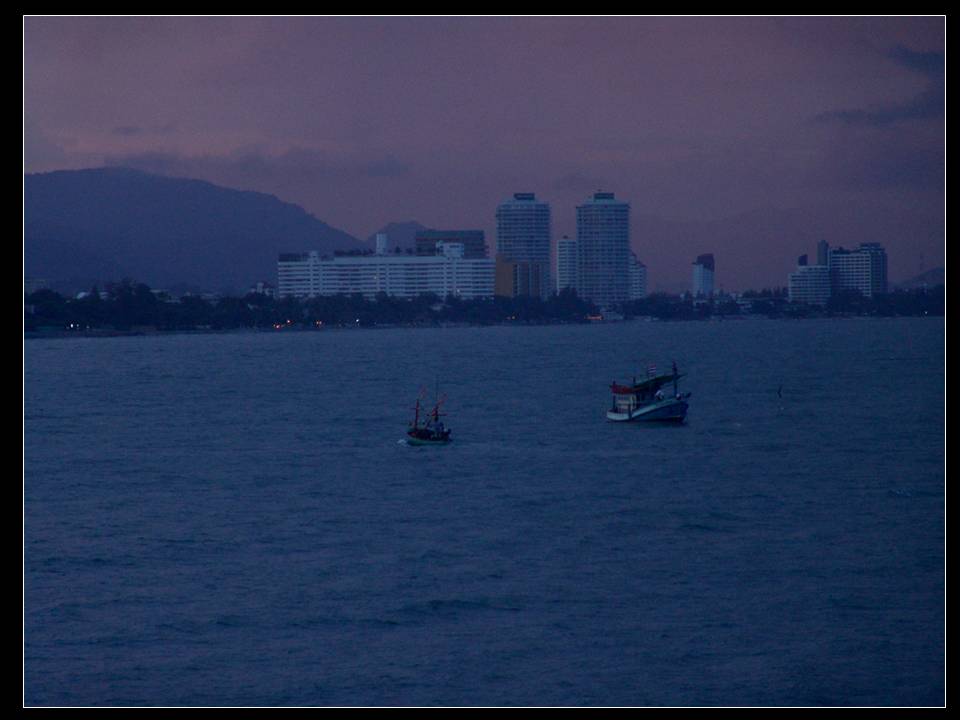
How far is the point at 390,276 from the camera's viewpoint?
11256 cm

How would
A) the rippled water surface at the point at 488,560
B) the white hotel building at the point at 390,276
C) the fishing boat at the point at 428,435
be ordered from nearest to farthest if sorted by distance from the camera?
the rippled water surface at the point at 488,560
the fishing boat at the point at 428,435
the white hotel building at the point at 390,276

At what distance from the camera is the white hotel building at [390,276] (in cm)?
11138

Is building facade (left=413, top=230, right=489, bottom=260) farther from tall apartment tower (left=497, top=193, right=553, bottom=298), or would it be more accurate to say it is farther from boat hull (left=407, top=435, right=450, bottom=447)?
boat hull (left=407, top=435, right=450, bottom=447)

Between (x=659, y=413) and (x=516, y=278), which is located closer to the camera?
(x=659, y=413)

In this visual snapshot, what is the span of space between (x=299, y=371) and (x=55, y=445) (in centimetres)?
2117

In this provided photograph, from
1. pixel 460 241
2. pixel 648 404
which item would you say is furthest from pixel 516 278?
pixel 648 404

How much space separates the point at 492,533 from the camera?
12.1 m

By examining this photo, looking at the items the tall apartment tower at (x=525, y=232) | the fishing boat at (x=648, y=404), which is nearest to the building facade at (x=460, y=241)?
the tall apartment tower at (x=525, y=232)

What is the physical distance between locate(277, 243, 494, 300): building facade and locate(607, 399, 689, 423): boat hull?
87.8 m

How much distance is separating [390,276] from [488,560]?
102 metres

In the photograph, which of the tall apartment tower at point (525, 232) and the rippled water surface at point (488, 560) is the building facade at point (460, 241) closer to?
the tall apartment tower at point (525, 232)

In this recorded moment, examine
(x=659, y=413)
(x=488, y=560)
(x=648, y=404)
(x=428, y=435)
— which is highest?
(x=648, y=404)

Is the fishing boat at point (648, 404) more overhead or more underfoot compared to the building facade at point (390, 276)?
more underfoot

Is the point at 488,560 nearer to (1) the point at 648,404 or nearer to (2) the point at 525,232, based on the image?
(1) the point at 648,404
